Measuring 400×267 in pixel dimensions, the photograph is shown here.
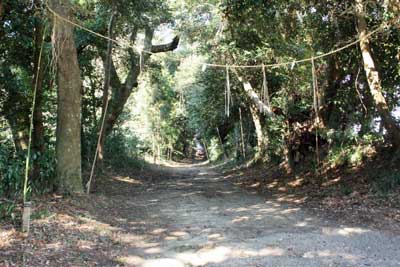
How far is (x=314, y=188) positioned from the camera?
11.8m

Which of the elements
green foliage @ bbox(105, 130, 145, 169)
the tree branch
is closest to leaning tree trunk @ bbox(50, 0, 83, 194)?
the tree branch

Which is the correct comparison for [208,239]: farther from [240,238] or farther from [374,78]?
[374,78]

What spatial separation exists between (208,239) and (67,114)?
4.68 meters

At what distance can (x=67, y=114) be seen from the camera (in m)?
9.50

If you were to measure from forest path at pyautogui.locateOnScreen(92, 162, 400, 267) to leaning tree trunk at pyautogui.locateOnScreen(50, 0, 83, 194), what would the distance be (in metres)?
1.17

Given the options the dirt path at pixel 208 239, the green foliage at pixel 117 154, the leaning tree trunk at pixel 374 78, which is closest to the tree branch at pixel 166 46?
the green foliage at pixel 117 154

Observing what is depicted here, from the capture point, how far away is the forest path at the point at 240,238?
18.1ft

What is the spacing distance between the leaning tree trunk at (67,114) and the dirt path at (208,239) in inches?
29.3

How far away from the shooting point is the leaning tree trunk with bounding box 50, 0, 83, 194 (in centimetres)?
937

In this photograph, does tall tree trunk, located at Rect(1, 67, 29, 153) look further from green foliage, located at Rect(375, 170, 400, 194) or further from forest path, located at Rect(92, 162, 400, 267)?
green foliage, located at Rect(375, 170, 400, 194)

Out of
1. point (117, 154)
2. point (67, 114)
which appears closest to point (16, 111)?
point (67, 114)

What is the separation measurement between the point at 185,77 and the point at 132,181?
65.6 feet

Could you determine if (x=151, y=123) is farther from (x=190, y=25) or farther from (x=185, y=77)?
(x=190, y=25)

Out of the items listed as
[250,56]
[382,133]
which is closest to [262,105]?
[250,56]
